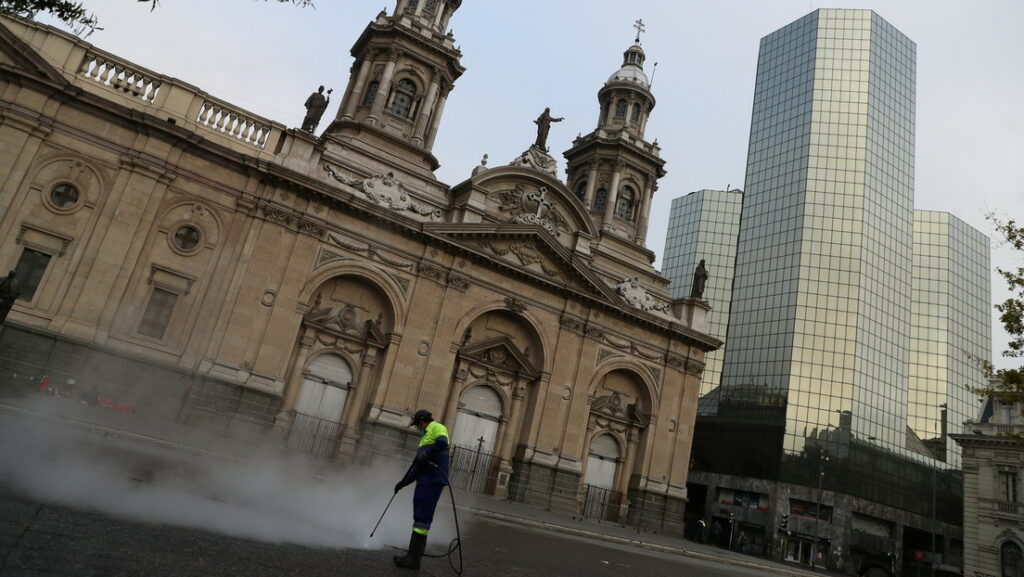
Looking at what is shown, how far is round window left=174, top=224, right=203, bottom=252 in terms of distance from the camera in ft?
72.4

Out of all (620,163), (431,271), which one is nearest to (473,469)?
(431,271)

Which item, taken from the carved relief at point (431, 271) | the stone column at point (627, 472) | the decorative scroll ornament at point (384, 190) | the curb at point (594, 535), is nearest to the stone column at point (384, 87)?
the decorative scroll ornament at point (384, 190)

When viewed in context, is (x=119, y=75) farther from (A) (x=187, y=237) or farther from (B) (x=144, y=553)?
(B) (x=144, y=553)

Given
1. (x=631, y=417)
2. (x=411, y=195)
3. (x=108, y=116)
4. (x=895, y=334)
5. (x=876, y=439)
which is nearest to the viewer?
(x=108, y=116)

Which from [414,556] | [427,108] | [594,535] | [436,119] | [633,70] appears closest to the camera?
[414,556]

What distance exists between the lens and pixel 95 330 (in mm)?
19922

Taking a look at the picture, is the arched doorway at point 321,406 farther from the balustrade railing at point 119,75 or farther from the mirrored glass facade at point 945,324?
the mirrored glass facade at point 945,324

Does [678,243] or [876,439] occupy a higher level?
[678,243]

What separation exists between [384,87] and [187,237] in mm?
12476

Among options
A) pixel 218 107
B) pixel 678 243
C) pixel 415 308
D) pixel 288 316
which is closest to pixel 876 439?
pixel 678 243

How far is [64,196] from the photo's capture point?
20.5 meters

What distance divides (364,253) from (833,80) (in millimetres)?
51761

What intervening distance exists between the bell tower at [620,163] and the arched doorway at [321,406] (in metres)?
16.7

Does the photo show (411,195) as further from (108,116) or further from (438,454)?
(438,454)
